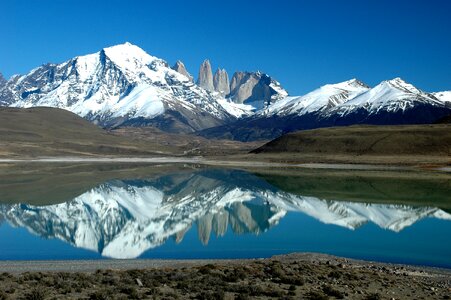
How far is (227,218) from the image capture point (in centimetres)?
6178

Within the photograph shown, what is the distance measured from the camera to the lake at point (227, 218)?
42500 mm

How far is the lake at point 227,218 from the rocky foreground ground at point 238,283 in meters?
10.1

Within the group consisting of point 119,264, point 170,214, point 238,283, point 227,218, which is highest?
point 170,214

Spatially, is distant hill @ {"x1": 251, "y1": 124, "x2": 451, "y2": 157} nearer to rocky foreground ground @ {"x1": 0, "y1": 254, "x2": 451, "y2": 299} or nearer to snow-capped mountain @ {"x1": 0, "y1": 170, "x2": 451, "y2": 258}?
snow-capped mountain @ {"x1": 0, "y1": 170, "x2": 451, "y2": 258}

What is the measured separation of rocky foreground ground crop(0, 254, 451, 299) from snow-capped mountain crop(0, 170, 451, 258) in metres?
12.6

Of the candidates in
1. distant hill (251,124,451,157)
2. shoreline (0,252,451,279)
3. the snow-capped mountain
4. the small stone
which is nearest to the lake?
the snow-capped mountain

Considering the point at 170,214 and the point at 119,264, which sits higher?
the point at 170,214

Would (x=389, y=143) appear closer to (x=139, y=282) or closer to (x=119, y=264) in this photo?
(x=119, y=264)

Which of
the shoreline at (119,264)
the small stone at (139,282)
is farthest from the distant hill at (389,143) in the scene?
the small stone at (139,282)

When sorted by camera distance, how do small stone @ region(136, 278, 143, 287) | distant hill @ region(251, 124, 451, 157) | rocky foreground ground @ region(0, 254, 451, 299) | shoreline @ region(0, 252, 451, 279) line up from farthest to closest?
distant hill @ region(251, 124, 451, 157), shoreline @ region(0, 252, 451, 279), small stone @ region(136, 278, 143, 287), rocky foreground ground @ region(0, 254, 451, 299)

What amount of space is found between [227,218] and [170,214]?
8627mm

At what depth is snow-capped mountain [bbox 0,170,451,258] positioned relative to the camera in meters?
49.9

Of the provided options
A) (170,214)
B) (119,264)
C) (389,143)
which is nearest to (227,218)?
(170,214)

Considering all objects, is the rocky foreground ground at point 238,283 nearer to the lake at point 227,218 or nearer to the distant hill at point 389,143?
the lake at point 227,218
